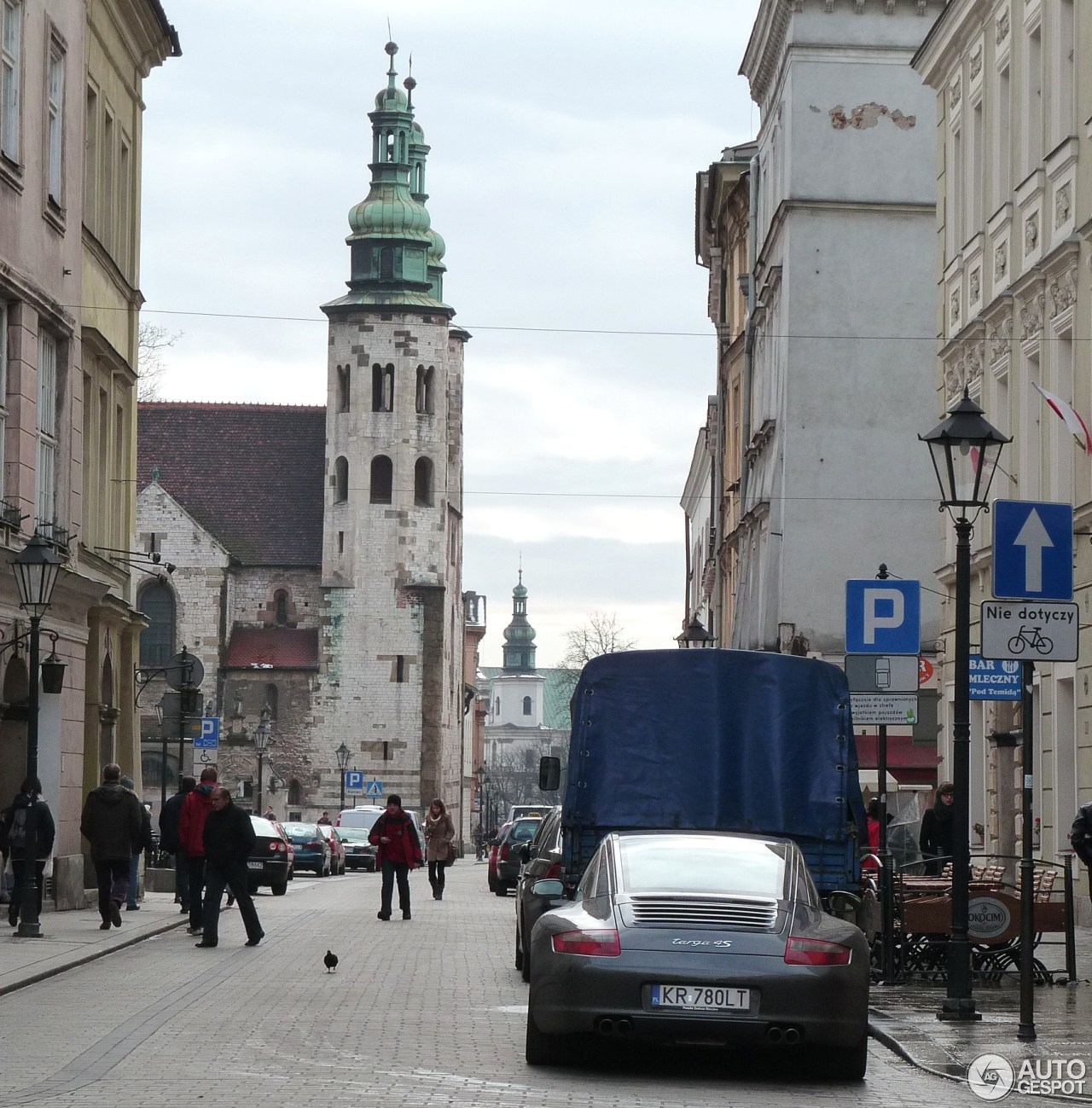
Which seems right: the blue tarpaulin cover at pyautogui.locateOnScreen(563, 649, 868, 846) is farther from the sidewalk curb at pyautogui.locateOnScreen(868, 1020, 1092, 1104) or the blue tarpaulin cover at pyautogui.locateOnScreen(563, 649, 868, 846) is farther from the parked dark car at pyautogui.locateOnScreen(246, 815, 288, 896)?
the parked dark car at pyautogui.locateOnScreen(246, 815, 288, 896)

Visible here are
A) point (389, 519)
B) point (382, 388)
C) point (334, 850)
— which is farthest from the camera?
point (382, 388)

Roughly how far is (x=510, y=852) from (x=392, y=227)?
59.8 meters

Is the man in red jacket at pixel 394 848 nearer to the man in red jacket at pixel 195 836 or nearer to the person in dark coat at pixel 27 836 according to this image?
the man in red jacket at pixel 195 836

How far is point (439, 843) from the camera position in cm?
3728

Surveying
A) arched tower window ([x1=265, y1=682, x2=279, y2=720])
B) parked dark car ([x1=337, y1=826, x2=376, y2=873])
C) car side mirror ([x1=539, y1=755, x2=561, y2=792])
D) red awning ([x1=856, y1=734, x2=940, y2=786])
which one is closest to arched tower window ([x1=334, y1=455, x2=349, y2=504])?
arched tower window ([x1=265, y1=682, x2=279, y2=720])

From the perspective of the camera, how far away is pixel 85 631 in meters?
31.0

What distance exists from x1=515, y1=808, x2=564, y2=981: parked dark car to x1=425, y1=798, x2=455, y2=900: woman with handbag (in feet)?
47.5

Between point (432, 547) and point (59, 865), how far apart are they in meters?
66.7

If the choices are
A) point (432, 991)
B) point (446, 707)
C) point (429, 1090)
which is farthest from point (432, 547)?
point (429, 1090)

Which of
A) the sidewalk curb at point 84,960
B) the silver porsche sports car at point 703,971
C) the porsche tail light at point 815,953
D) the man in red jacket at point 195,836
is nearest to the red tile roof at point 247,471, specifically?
the sidewalk curb at point 84,960

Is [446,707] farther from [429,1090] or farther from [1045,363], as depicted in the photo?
[429,1090]

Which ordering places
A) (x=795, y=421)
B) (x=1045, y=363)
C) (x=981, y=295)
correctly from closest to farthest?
(x=1045, y=363) < (x=981, y=295) < (x=795, y=421)

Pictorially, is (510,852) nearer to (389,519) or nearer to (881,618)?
(881,618)

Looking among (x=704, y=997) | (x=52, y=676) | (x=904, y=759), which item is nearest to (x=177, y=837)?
(x=52, y=676)
